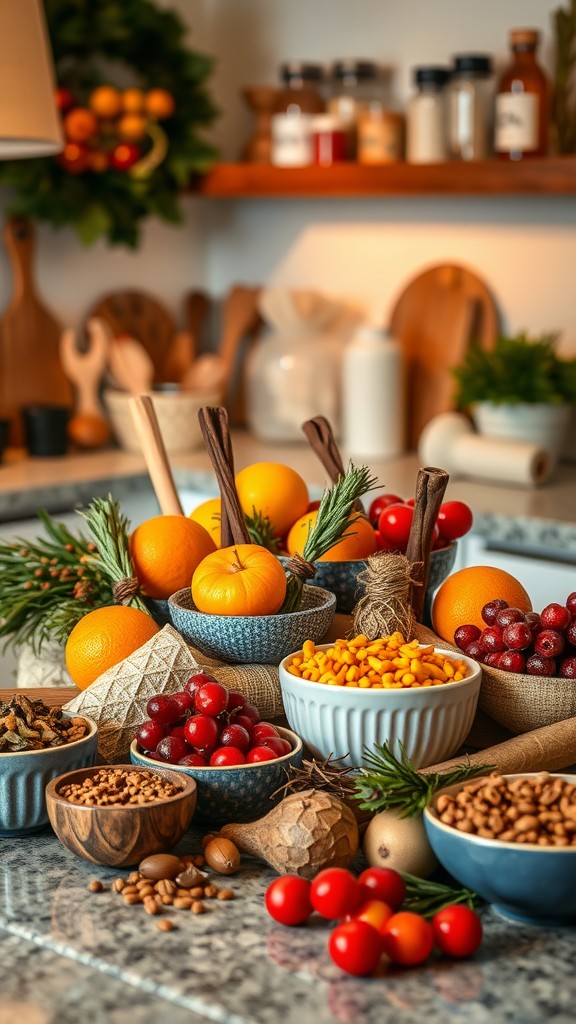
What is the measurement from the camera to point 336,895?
0.90m

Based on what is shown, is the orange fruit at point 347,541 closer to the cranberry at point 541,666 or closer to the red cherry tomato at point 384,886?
the cranberry at point 541,666

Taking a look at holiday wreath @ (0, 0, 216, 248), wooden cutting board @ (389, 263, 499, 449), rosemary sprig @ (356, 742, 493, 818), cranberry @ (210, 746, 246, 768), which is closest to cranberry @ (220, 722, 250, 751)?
cranberry @ (210, 746, 246, 768)

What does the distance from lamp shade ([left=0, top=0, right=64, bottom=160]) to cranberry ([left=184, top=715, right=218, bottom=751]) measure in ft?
2.61

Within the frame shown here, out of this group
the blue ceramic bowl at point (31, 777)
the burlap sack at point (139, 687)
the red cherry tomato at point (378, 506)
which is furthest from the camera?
the red cherry tomato at point (378, 506)

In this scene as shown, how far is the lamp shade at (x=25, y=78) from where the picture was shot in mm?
1473

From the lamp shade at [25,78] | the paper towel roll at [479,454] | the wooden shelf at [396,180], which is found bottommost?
the paper towel roll at [479,454]

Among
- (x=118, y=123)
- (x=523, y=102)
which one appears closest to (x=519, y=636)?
(x=523, y=102)

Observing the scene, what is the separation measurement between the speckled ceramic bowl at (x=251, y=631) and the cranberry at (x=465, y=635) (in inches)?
5.1

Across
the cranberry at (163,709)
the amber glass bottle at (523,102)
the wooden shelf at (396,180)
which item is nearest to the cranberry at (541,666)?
the cranberry at (163,709)

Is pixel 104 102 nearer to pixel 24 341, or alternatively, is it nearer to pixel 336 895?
pixel 24 341

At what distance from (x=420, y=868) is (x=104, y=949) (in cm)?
26

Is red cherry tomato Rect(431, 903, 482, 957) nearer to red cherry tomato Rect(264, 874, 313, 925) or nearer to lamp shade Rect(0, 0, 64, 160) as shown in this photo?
red cherry tomato Rect(264, 874, 313, 925)

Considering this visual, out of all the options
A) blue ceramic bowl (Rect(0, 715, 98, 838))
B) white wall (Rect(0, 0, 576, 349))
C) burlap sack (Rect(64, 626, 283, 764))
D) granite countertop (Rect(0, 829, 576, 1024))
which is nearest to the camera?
granite countertop (Rect(0, 829, 576, 1024))

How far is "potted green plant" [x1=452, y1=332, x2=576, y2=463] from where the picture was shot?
9.13 ft
